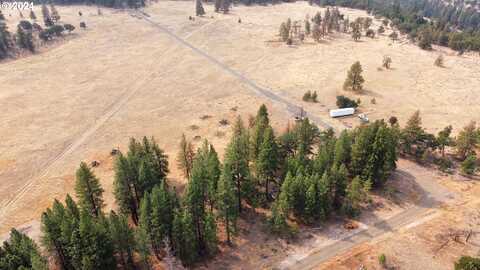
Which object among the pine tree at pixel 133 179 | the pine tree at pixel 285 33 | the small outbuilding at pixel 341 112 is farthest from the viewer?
the pine tree at pixel 285 33

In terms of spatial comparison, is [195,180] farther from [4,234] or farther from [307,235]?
[4,234]

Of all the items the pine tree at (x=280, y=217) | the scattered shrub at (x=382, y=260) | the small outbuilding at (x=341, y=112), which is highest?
the small outbuilding at (x=341, y=112)

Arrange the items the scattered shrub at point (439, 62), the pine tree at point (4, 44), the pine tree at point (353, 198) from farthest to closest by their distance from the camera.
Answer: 1. the pine tree at point (4, 44)
2. the scattered shrub at point (439, 62)
3. the pine tree at point (353, 198)

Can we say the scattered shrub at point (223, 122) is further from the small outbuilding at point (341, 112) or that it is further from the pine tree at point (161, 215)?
the pine tree at point (161, 215)

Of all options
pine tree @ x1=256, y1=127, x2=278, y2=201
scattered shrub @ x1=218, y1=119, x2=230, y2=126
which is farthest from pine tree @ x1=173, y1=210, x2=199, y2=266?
scattered shrub @ x1=218, y1=119, x2=230, y2=126

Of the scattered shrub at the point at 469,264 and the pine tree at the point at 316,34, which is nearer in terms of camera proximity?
the scattered shrub at the point at 469,264

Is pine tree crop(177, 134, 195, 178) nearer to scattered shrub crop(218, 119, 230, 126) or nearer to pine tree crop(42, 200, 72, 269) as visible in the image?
pine tree crop(42, 200, 72, 269)

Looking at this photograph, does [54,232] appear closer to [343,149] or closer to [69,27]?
[343,149]

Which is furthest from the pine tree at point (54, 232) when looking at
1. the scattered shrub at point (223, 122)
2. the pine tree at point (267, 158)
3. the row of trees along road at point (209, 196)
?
the scattered shrub at point (223, 122)
